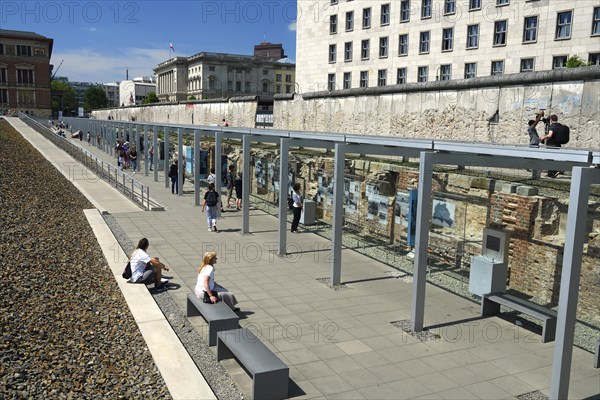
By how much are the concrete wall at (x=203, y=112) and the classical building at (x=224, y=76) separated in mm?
33866

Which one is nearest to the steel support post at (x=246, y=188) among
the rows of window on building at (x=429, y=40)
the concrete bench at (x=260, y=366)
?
the concrete bench at (x=260, y=366)

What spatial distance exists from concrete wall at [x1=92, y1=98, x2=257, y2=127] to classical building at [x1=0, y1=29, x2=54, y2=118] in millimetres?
47805

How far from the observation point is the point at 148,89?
5413 inches

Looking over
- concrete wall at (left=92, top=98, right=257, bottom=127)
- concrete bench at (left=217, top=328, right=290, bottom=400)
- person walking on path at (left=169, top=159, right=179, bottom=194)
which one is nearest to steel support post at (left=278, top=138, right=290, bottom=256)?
concrete bench at (left=217, top=328, right=290, bottom=400)

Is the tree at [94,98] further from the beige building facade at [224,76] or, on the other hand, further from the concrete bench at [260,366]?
the concrete bench at [260,366]

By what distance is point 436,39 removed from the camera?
40.9 meters

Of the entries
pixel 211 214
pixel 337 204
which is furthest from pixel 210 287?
pixel 211 214

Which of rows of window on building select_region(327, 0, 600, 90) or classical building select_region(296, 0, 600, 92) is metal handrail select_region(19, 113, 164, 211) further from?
rows of window on building select_region(327, 0, 600, 90)

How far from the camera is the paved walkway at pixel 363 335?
6.36 meters

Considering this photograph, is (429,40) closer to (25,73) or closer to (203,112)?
(203,112)

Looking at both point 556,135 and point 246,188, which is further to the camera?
point 246,188

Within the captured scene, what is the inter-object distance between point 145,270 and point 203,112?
105 ft

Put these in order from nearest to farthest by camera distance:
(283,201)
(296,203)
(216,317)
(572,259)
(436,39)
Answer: (572,259)
(216,317)
(283,201)
(296,203)
(436,39)

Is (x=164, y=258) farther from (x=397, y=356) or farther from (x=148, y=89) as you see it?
(x=148, y=89)
